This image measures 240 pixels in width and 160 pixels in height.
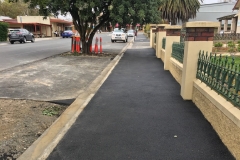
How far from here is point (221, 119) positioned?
367cm

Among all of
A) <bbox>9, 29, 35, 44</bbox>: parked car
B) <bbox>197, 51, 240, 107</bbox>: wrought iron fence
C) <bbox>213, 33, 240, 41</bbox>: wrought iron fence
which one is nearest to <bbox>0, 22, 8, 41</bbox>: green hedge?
<bbox>9, 29, 35, 44</bbox>: parked car

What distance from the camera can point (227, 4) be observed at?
45.3 metres

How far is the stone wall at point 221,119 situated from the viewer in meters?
3.17

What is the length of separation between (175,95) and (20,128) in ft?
12.2

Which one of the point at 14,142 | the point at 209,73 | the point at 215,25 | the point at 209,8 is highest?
the point at 209,8

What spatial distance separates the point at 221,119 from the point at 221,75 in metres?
0.80

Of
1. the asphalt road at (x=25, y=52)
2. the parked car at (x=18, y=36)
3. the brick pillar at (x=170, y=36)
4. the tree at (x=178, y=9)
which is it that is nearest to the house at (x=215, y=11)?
the tree at (x=178, y=9)

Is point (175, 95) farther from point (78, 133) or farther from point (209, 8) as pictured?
point (209, 8)

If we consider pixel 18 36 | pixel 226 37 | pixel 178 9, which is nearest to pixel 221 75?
pixel 226 37

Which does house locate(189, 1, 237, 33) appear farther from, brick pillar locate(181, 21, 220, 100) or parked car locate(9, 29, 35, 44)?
brick pillar locate(181, 21, 220, 100)

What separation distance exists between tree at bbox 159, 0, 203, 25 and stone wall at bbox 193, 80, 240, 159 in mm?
30135

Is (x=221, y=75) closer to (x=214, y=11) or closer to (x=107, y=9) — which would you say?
(x=107, y=9)

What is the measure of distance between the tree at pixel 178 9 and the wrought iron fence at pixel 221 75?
97.6 feet

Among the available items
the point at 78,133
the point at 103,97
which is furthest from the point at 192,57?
the point at 78,133
